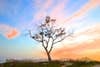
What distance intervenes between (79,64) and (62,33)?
12769 millimetres

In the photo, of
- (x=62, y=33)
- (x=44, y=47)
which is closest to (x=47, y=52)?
(x=44, y=47)

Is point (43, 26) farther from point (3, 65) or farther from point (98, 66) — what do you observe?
point (98, 66)

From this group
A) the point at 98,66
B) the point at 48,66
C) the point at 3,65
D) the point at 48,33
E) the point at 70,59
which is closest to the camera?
the point at 98,66

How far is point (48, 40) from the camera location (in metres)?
48.1

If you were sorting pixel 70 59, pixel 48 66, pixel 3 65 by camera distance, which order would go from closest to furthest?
pixel 48 66
pixel 3 65
pixel 70 59

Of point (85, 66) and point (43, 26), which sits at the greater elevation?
point (43, 26)

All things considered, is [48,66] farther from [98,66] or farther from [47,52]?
[47,52]

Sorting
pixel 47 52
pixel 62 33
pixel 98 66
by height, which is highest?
pixel 62 33

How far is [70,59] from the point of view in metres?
43.8

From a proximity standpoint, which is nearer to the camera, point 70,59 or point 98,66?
point 98,66

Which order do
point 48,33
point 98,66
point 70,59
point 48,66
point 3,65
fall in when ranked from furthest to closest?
point 48,33, point 70,59, point 3,65, point 48,66, point 98,66

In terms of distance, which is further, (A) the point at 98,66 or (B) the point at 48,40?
(B) the point at 48,40

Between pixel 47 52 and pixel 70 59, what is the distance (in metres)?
6.15

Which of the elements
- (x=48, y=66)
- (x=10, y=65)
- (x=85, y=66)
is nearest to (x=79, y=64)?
(x=85, y=66)
